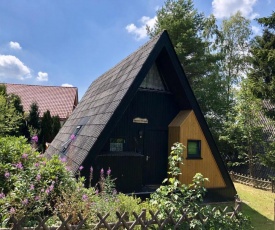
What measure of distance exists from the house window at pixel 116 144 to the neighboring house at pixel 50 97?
21.0m

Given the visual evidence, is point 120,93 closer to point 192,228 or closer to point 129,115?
point 129,115

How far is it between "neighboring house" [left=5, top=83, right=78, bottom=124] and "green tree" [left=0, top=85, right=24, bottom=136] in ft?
24.6

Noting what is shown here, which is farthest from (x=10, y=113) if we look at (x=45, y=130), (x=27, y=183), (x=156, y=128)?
(x=27, y=183)

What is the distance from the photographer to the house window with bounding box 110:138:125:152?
855cm

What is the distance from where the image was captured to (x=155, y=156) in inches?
378

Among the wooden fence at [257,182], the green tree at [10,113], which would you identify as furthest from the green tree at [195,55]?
the green tree at [10,113]

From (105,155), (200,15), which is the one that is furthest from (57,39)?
(200,15)

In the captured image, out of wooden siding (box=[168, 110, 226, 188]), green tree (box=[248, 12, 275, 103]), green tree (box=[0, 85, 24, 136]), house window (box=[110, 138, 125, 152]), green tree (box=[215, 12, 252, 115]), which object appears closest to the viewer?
house window (box=[110, 138, 125, 152])

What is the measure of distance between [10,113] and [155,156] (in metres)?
13.1

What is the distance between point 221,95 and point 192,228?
2085 cm

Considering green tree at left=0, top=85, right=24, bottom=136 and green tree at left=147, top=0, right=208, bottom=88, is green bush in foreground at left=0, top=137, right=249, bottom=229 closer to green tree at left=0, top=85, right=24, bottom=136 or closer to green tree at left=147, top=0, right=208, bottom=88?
green tree at left=0, top=85, right=24, bottom=136

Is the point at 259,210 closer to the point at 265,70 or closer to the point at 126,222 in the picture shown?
the point at 126,222

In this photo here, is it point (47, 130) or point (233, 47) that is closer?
point (47, 130)

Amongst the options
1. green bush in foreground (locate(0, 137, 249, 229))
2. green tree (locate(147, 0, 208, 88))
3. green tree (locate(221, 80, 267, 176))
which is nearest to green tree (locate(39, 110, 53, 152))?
green tree (locate(147, 0, 208, 88))
